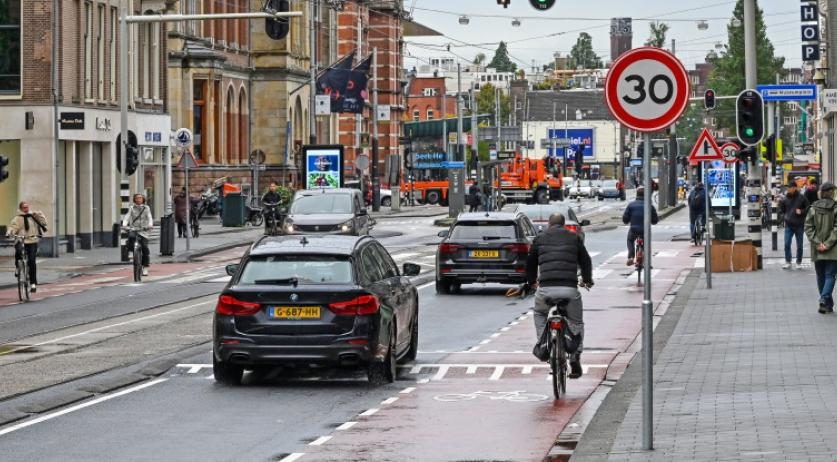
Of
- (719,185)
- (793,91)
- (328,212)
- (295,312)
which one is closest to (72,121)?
(328,212)

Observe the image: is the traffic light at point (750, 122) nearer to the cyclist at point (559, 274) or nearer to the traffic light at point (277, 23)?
the traffic light at point (277, 23)

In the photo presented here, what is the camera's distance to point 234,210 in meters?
65.5

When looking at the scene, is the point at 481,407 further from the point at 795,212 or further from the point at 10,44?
the point at 10,44

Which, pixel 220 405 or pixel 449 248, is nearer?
pixel 220 405

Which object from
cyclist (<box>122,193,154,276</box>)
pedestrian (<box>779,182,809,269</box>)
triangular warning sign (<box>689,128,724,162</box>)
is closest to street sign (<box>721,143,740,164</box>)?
pedestrian (<box>779,182,809,269</box>)

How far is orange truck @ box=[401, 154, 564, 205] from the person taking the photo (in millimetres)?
104125

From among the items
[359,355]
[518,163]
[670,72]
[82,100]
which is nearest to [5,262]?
[82,100]

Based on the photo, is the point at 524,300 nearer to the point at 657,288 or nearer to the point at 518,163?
the point at 657,288

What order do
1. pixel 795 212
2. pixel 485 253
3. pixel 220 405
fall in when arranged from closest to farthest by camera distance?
1. pixel 220 405
2. pixel 485 253
3. pixel 795 212

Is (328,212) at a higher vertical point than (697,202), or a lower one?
lower

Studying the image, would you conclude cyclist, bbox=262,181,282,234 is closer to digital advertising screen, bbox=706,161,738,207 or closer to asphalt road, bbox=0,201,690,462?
digital advertising screen, bbox=706,161,738,207

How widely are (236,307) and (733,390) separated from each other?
4933 millimetres

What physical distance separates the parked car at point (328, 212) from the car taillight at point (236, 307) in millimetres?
24486

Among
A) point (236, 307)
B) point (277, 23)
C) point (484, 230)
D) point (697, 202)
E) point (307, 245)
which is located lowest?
point (236, 307)
